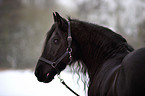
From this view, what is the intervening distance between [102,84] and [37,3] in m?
10.4

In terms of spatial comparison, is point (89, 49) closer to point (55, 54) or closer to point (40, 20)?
point (55, 54)

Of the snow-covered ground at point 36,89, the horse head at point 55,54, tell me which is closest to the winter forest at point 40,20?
the snow-covered ground at point 36,89

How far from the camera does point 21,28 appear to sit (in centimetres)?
1174

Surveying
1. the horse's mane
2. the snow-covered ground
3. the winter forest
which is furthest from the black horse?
the winter forest

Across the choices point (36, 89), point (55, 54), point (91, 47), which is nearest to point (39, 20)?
point (36, 89)

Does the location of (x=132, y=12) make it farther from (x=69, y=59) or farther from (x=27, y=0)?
(x=69, y=59)

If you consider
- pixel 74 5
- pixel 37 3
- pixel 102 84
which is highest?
pixel 37 3

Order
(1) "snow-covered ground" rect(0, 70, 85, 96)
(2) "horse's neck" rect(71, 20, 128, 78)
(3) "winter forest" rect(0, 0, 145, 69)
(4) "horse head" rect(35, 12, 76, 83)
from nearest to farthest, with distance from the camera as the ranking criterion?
(2) "horse's neck" rect(71, 20, 128, 78)
(4) "horse head" rect(35, 12, 76, 83)
(1) "snow-covered ground" rect(0, 70, 85, 96)
(3) "winter forest" rect(0, 0, 145, 69)

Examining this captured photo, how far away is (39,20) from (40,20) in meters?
0.15

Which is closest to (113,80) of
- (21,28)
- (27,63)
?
(27,63)

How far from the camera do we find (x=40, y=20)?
12.3m

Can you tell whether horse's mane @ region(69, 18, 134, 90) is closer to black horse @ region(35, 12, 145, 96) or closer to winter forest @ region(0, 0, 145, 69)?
black horse @ region(35, 12, 145, 96)

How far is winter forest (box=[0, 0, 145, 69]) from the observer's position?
8836mm

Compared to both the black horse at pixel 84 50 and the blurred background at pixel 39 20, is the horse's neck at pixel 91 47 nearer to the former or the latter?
the black horse at pixel 84 50
